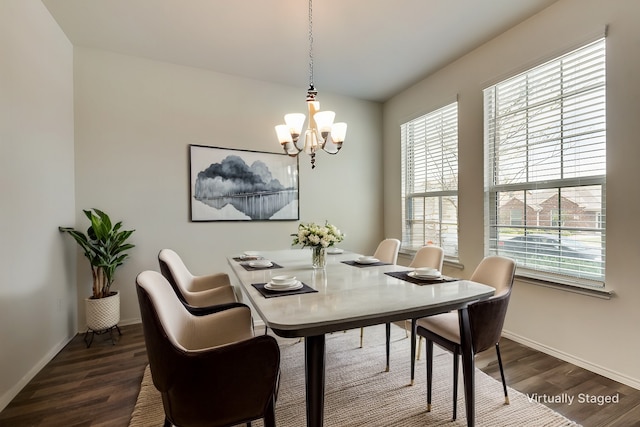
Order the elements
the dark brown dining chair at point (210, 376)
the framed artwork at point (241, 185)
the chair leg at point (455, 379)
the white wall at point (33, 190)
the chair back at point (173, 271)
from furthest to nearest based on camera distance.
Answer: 1. the framed artwork at point (241, 185)
2. the chair back at point (173, 271)
3. the white wall at point (33, 190)
4. the chair leg at point (455, 379)
5. the dark brown dining chair at point (210, 376)

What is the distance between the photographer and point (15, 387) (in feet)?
6.58

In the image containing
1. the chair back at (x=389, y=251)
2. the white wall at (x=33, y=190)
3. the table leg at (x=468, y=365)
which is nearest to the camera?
the table leg at (x=468, y=365)

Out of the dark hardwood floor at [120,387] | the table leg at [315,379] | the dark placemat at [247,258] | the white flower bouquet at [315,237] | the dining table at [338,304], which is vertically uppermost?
the white flower bouquet at [315,237]

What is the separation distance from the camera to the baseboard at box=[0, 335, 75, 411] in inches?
74.7

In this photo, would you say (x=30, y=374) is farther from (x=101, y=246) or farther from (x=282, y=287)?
(x=282, y=287)

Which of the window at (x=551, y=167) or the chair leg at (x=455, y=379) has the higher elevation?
the window at (x=551, y=167)

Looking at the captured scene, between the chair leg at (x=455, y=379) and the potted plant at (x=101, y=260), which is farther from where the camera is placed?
the potted plant at (x=101, y=260)

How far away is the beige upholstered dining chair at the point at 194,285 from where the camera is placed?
2.10 meters

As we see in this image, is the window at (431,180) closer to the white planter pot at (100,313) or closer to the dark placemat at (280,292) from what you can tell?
the dark placemat at (280,292)

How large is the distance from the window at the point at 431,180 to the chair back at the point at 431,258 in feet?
3.38

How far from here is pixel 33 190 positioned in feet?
7.51

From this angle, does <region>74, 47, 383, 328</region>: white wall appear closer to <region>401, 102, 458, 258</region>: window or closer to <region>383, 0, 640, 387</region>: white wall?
<region>401, 102, 458, 258</region>: window

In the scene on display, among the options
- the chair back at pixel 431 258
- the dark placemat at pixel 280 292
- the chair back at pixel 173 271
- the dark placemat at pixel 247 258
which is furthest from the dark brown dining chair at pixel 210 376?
the chair back at pixel 431 258

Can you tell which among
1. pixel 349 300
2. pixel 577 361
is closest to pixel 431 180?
pixel 577 361
